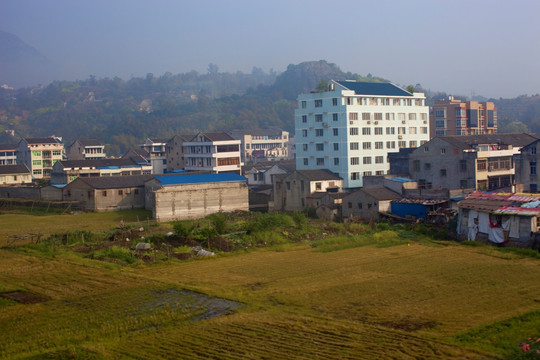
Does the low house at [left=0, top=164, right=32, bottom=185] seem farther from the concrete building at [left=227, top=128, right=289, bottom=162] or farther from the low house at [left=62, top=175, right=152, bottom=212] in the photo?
the concrete building at [left=227, top=128, right=289, bottom=162]

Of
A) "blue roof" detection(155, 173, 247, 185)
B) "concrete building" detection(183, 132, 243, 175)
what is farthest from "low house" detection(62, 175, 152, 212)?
"concrete building" detection(183, 132, 243, 175)

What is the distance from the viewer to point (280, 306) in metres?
15.4

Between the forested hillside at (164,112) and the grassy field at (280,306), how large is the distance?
6538 cm

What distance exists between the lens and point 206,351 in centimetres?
1199

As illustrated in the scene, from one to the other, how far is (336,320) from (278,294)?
312 cm

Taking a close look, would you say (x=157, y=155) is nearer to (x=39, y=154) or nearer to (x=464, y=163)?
(x=39, y=154)

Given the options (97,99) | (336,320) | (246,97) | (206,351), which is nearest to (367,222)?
(336,320)

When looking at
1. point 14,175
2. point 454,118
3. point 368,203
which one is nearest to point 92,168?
point 14,175

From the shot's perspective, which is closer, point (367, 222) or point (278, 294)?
point (278, 294)

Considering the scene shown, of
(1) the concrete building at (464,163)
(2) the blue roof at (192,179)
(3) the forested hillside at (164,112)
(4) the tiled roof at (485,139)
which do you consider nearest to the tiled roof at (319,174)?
(2) the blue roof at (192,179)

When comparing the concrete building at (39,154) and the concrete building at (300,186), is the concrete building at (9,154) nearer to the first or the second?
the concrete building at (39,154)

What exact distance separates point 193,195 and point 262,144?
1712 inches

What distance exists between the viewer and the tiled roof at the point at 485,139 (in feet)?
111

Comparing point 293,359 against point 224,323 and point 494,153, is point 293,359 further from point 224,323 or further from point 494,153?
point 494,153
